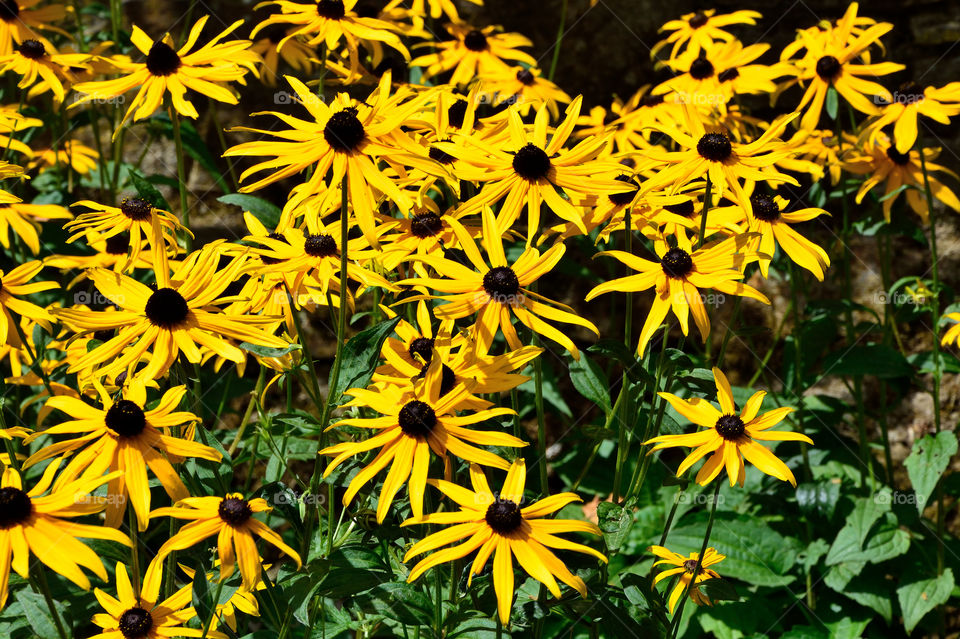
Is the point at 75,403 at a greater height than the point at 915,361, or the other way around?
the point at 915,361

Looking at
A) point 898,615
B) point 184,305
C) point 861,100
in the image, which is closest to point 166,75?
point 184,305

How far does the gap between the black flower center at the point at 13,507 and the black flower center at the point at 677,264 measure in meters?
1.35

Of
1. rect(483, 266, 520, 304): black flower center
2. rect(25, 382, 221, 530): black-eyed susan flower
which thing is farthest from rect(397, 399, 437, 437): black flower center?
rect(25, 382, 221, 530): black-eyed susan flower

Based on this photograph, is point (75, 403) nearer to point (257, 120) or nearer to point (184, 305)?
point (184, 305)

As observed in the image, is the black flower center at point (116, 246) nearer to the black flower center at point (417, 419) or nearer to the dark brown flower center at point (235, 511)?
the dark brown flower center at point (235, 511)

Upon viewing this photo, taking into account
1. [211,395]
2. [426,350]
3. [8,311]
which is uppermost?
[426,350]

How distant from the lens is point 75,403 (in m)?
1.91

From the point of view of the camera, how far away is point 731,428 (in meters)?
2.07

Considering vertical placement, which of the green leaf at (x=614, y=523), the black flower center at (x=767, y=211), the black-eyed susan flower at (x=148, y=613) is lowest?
the black-eyed susan flower at (x=148, y=613)

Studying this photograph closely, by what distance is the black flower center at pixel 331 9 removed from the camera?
9.71 ft

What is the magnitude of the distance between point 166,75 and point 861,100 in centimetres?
224

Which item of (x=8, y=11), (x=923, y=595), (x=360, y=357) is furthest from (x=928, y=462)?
(x=8, y=11)

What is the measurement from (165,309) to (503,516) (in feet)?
2.60

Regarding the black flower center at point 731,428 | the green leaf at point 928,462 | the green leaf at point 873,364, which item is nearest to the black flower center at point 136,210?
the black flower center at point 731,428
